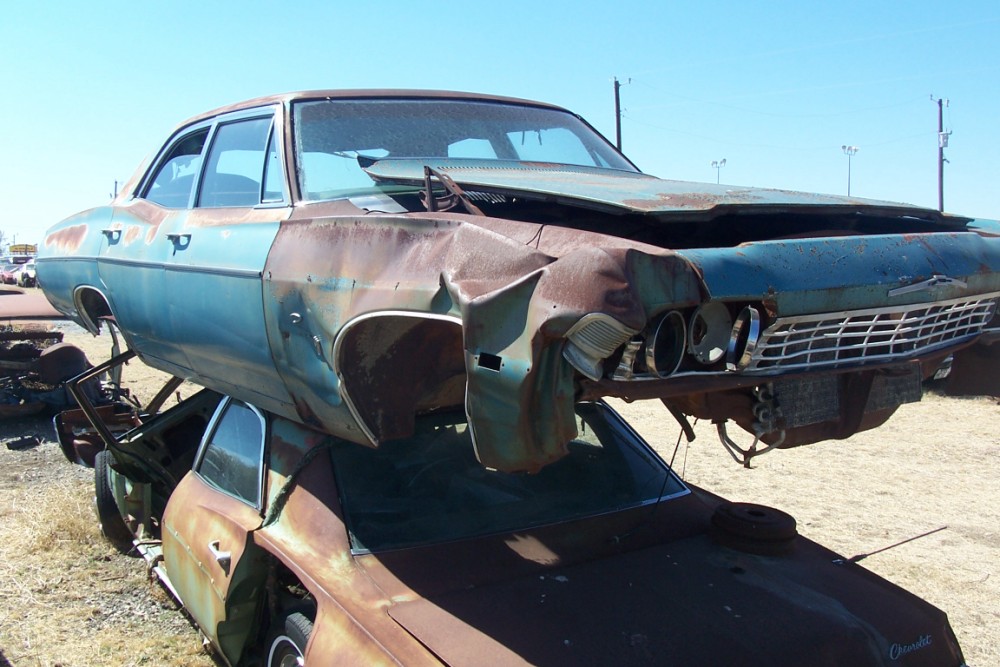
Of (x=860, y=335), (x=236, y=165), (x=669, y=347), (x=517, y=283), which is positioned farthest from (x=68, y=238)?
(x=860, y=335)

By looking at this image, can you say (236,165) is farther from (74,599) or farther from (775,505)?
(775,505)

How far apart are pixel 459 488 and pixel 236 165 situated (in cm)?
174

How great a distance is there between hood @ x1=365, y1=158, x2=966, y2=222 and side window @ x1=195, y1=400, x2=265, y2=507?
1.17 meters

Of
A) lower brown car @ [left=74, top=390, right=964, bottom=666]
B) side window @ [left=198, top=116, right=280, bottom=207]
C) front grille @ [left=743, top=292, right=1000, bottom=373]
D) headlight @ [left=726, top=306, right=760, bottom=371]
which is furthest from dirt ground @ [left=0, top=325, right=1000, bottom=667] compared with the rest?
headlight @ [left=726, top=306, right=760, bottom=371]

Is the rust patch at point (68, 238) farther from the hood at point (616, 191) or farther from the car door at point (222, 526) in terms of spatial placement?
the hood at point (616, 191)

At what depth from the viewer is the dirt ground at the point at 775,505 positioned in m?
4.10

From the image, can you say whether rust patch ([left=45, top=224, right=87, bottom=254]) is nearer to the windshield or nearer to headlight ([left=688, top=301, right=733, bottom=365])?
the windshield

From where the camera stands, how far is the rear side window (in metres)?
3.60

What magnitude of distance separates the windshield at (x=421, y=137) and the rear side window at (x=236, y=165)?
258 millimetres

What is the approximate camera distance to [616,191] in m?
2.63

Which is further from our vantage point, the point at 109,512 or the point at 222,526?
the point at 109,512

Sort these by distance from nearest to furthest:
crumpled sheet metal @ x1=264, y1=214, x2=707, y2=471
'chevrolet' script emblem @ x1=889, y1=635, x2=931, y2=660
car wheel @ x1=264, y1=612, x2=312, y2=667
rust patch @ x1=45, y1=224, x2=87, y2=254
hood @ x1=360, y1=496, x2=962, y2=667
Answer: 1. crumpled sheet metal @ x1=264, y1=214, x2=707, y2=471
2. hood @ x1=360, y1=496, x2=962, y2=667
3. 'chevrolet' script emblem @ x1=889, y1=635, x2=931, y2=660
4. car wheel @ x1=264, y1=612, x2=312, y2=667
5. rust patch @ x1=45, y1=224, x2=87, y2=254

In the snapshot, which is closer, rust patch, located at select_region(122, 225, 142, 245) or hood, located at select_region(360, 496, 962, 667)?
hood, located at select_region(360, 496, 962, 667)

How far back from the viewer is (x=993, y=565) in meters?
5.09
